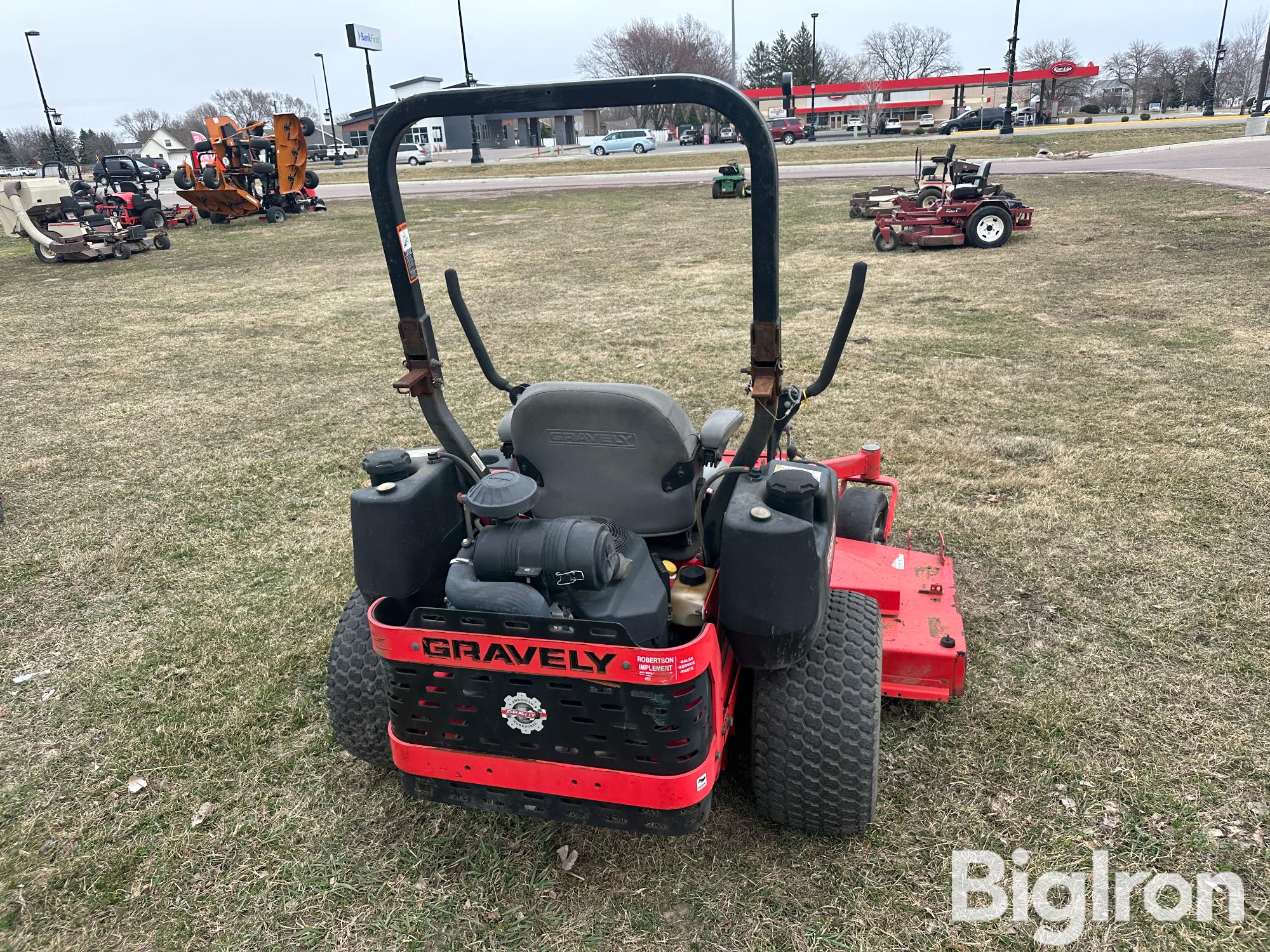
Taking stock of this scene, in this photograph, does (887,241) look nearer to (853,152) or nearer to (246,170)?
(246,170)

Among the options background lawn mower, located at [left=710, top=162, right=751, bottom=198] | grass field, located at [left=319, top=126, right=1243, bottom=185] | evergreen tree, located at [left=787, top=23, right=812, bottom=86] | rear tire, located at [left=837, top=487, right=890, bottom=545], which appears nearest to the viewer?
rear tire, located at [left=837, top=487, right=890, bottom=545]

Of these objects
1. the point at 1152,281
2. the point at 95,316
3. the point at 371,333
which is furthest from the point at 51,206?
the point at 1152,281

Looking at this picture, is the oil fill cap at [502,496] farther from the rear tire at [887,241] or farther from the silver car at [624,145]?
the silver car at [624,145]

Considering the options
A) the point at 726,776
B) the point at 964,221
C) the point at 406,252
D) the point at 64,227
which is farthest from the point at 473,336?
the point at 64,227

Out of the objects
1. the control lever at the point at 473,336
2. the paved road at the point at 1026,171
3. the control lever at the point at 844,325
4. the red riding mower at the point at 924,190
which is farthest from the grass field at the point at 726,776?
the paved road at the point at 1026,171

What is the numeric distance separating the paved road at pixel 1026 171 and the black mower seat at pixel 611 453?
1752cm

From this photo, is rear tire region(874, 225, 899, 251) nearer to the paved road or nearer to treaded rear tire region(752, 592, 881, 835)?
the paved road

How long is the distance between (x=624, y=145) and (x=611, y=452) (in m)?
45.7

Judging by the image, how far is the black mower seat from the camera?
94.1 inches

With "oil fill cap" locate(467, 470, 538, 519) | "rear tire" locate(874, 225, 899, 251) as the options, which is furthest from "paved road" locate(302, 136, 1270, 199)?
"oil fill cap" locate(467, 470, 538, 519)

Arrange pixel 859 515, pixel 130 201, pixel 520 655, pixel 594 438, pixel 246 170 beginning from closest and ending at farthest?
pixel 520 655, pixel 594 438, pixel 859 515, pixel 130 201, pixel 246 170

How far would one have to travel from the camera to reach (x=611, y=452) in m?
2.45

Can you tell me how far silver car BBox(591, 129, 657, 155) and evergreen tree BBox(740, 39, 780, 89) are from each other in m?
32.1

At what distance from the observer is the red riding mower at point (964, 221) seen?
11.9 m
